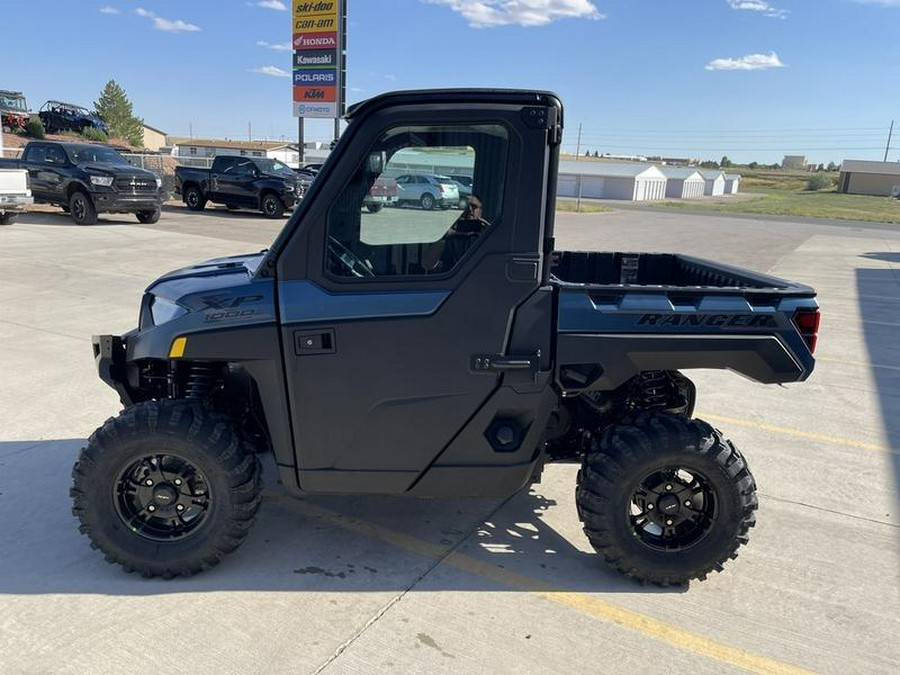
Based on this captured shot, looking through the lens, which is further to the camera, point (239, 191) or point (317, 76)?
point (317, 76)

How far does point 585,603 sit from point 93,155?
61.2 feet

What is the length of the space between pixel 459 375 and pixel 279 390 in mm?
817

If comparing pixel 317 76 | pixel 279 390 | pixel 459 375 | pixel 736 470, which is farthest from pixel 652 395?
pixel 317 76

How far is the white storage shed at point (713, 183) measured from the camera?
307ft

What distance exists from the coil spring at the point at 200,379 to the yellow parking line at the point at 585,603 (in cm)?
99

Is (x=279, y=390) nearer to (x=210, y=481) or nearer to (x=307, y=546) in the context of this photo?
(x=210, y=481)

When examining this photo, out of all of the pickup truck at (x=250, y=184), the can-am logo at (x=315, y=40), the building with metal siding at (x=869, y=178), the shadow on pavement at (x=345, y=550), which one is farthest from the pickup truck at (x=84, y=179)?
the building with metal siding at (x=869, y=178)

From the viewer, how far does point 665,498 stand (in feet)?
10.8

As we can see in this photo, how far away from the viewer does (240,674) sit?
261 centimetres

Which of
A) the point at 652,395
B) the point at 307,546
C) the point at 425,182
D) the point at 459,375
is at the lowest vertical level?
the point at 307,546

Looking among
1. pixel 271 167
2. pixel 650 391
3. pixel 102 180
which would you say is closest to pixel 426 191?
pixel 650 391

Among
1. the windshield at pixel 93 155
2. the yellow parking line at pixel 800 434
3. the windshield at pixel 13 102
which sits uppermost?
the windshield at pixel 13 102

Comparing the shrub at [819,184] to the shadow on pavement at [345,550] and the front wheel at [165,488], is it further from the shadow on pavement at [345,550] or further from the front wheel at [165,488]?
the front wheel at [165,488]

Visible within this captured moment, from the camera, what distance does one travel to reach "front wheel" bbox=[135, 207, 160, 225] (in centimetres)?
1858
